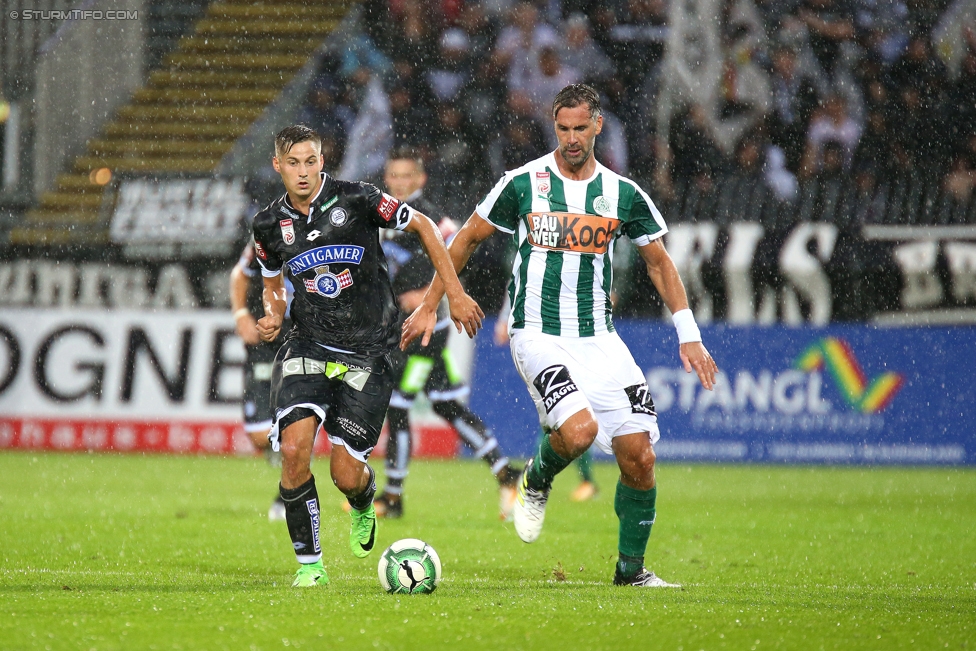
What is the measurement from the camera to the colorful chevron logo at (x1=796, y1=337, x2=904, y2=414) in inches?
524

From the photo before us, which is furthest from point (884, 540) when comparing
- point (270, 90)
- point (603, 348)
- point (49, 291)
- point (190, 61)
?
point (190, 61)

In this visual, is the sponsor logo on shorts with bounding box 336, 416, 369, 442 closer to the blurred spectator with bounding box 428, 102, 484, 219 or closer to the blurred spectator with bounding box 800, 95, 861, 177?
the blurred spectator with bounding box 428, 102, 484, 219

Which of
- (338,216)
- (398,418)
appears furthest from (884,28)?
(338,216)

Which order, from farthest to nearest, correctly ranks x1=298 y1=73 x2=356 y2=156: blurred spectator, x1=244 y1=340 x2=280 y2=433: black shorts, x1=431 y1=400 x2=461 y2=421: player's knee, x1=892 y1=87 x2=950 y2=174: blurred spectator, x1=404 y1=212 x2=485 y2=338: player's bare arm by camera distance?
x1=298 y1=73 x2=356 y2=156: blurred spectator
x1=892 y1=87 x2=950 y2=174: blurred spectator
x1=431 y1=400 x2=461 y2=421: player's knee
x1=244 y1=340 x2=280 y2=433: black shorts
x1=404 y1=212 x2=485 y2=338: player's bare arm

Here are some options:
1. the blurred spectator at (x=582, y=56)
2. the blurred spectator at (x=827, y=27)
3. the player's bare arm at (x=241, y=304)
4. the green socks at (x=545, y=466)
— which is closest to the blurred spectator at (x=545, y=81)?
the blurred spectator at (x=582, y=56)

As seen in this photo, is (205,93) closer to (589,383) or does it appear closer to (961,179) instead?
(961,179)

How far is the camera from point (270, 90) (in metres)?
18.7

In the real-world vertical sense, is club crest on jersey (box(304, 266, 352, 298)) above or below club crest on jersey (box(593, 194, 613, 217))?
below

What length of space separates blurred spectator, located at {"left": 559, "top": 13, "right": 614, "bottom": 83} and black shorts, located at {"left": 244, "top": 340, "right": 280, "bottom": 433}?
7.75 meters

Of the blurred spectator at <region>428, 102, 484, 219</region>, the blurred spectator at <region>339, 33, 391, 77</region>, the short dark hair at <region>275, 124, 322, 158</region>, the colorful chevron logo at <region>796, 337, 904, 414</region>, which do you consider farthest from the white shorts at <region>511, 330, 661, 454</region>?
the blurred spectator at <region>339, 33, 391, 77</region>

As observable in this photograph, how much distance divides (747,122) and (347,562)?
31.4 feet

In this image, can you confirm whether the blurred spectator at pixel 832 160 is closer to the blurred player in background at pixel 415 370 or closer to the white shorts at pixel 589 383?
the blurred player in background at pixel 415 370

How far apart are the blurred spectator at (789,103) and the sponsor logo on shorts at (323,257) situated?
1006 cm

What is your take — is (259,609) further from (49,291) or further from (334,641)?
(49,291)
